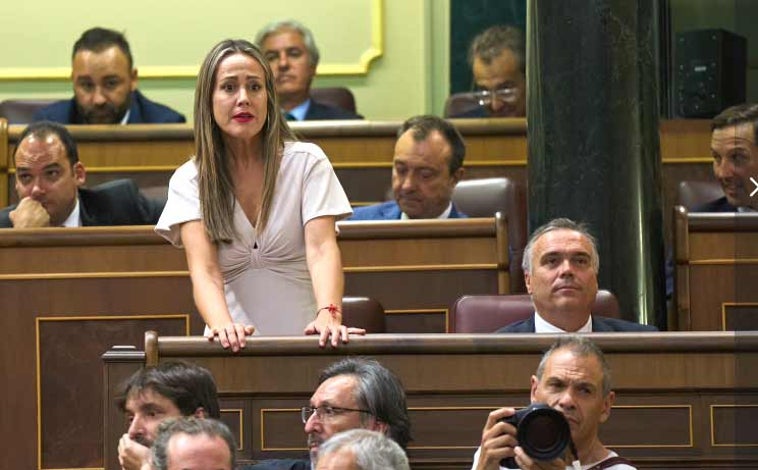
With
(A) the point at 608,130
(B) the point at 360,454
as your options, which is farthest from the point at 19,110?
(B) the point at 360,454

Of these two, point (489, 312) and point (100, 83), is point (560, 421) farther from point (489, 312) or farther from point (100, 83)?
point (100, 83)

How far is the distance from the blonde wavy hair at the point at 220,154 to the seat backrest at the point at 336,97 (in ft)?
11.5

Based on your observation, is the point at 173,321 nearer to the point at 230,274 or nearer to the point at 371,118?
the point at 230,274

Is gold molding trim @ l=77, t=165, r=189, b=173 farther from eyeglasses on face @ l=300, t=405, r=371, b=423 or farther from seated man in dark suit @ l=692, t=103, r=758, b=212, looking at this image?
eyeglasses on face @ l=300, t=405, r=371, b=423

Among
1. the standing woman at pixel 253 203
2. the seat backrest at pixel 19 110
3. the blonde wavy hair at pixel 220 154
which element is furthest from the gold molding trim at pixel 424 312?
the seat backrest at pixel 19 110

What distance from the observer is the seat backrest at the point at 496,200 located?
19.6 feet

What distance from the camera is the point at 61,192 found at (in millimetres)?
5566

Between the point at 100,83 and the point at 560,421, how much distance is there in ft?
12.7

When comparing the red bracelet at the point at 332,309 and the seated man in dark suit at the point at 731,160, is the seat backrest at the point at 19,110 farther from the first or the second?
the red bracelet at the point at 332,309

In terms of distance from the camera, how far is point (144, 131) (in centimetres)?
639

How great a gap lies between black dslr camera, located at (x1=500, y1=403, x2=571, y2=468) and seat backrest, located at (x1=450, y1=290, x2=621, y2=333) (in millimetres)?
1219

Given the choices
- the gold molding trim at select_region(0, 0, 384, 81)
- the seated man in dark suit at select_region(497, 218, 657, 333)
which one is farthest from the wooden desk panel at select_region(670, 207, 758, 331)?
the gold molding trim at select_region(0, 0, 384, 81)

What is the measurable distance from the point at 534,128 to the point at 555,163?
15 centimetres

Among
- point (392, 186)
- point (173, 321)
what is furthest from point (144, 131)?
point (173, 321)
